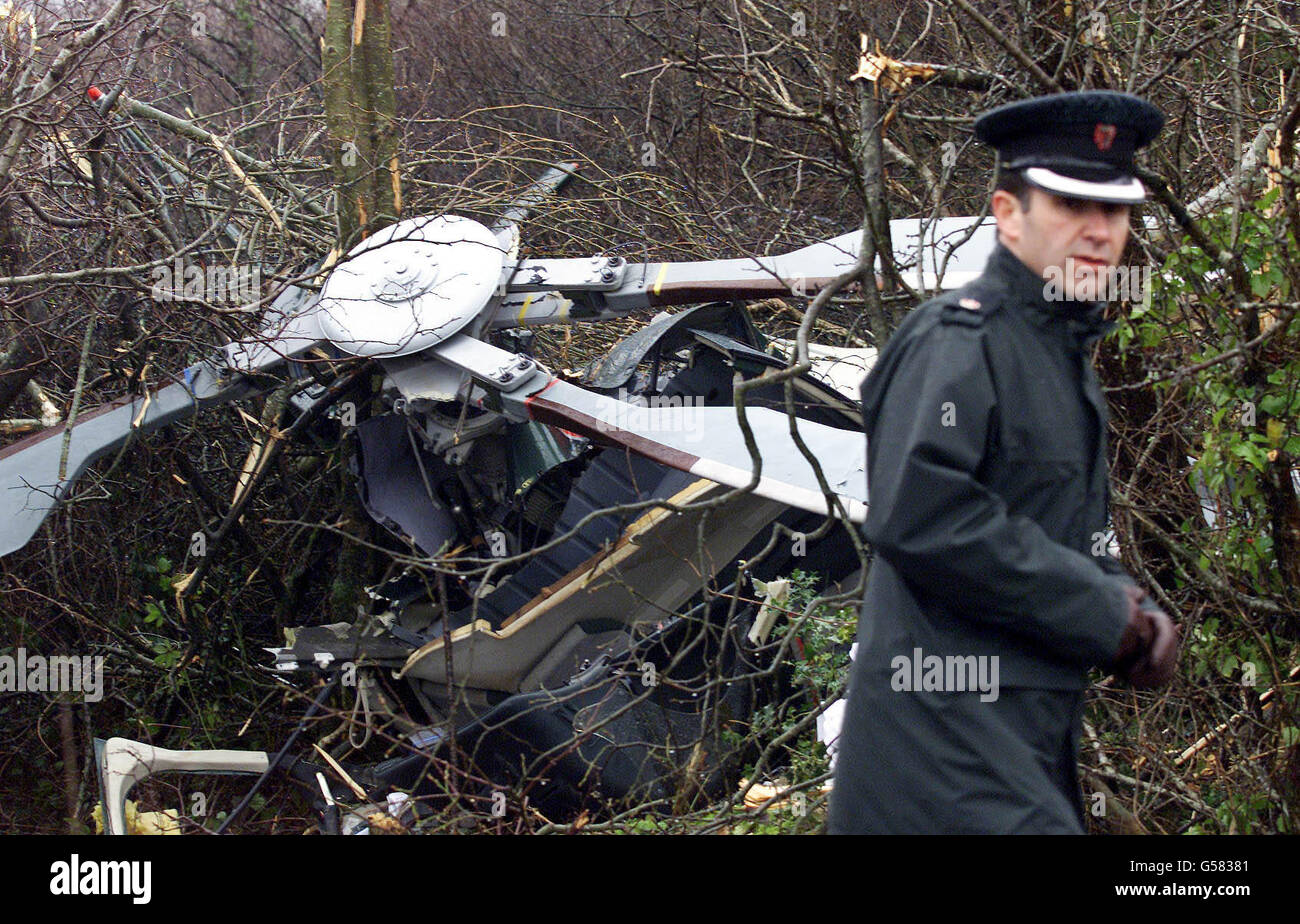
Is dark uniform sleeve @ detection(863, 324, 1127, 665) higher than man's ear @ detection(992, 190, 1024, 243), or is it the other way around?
man's ear @ detection(992, 190, 1024, 243)

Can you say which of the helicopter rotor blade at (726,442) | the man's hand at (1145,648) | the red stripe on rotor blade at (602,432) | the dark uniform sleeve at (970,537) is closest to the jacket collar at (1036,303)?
the dark uniform sleeve at (970,537)

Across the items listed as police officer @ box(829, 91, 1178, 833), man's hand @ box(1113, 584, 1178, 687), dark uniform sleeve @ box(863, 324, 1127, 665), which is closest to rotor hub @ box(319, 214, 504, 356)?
police officer @ box(829, 91, 1178, 833)

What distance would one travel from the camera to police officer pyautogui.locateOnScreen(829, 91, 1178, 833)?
1869 millimetres

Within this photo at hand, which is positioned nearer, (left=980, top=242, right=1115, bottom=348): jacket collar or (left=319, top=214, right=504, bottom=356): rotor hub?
(left=980, top=242, right=1115, bottom=348): jacket collar

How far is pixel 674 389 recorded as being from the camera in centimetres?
477

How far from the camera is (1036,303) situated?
2021 millimetres

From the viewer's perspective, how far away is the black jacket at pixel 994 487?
6.11 feet

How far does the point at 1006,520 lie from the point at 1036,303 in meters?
0.38

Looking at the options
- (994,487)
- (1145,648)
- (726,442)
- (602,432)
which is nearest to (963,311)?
(994,487)

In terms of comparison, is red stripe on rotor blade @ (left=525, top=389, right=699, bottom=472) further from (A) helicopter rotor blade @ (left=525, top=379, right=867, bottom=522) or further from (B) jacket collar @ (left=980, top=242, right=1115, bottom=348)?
(B) jacket collar @ (left=980, top=242, right=1115, bottom=348)

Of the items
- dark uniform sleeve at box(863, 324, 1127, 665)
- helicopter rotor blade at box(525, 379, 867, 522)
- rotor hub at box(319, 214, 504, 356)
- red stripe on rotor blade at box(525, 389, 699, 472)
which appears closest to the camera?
dark uniform sleeve at box(863, 324, 1127, 665)

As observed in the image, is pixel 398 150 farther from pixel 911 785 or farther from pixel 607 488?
pixel 911 785
